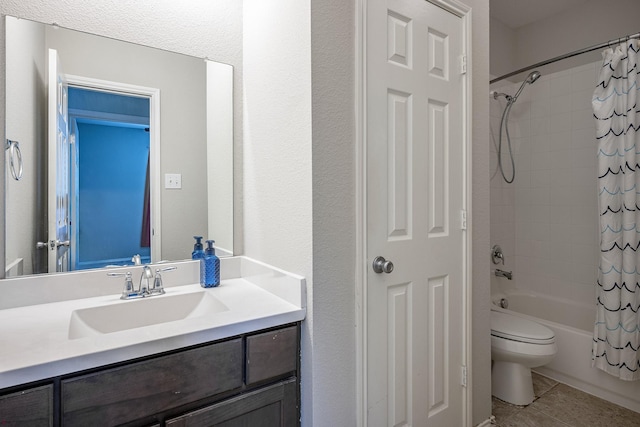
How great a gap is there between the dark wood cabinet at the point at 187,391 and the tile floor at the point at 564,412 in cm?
141

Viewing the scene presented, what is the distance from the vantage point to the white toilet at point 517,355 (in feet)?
6.36

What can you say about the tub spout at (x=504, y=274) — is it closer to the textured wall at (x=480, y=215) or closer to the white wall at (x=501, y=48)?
the textured wall at (x=480, y=215)

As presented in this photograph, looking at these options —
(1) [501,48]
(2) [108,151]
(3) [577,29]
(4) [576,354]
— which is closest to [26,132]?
(2) [108,151]

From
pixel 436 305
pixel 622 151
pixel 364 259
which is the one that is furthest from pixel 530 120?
pixel 364 259

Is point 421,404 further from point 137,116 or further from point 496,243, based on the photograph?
point 496,243

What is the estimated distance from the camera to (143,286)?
132cm

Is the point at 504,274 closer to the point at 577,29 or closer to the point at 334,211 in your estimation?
the point at 577,29

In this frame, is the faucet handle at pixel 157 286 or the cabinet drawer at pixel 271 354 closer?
the cabinet drawer at pixel 271 354

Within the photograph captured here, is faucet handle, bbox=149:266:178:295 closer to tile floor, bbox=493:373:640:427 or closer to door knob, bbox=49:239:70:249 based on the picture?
door knob, bbox=49:239:70:249

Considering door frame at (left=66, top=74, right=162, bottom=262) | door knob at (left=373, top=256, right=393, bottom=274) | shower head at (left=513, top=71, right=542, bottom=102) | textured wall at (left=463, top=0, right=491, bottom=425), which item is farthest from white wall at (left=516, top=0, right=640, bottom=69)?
door frame at (left=66, top=74, right=162, bottom=262)

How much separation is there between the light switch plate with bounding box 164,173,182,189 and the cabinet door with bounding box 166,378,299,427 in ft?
3.00

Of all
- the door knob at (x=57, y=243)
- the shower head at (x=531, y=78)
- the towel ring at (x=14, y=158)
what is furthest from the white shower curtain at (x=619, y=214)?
the towel ring at (x=14, y=158)

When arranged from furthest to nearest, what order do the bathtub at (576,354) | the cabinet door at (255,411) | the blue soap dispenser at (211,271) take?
the bathtub at (576,354) → the blue soap dispenser at (211,271) → the cabinet door at (255,411)

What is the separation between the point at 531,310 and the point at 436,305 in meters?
1.87
